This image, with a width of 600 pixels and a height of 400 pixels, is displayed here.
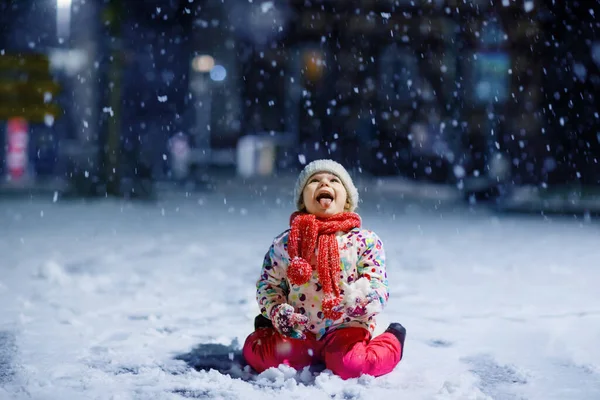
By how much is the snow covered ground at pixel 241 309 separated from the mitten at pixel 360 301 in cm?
29

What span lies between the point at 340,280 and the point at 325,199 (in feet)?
1.20

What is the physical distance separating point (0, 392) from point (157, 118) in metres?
17.8

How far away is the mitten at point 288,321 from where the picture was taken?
9.89 feet

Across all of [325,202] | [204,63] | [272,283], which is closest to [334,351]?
[272,283]

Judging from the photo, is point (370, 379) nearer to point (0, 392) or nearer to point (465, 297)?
point (0, 392)

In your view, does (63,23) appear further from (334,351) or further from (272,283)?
(334,351)

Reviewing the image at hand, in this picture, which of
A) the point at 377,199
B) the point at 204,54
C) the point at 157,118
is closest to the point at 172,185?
the point at 157,118

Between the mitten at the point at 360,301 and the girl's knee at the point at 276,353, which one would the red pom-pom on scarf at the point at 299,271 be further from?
the girl's knee at the point at 276,353

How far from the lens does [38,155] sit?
1825cm

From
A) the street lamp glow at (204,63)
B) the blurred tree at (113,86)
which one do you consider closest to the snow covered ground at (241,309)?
the blurred tree at (113,86)

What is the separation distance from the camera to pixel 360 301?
3.05 m

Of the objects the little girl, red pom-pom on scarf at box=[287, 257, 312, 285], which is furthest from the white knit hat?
red pom-pom on scarf at box=[287, 257, 312, 285]

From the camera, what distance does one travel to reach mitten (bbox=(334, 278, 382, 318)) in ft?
10.0

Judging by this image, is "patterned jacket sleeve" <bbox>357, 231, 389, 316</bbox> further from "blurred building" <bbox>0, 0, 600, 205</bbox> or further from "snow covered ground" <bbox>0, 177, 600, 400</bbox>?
"blurred building" <bbox>0, 0, 600, 205</bbox>
